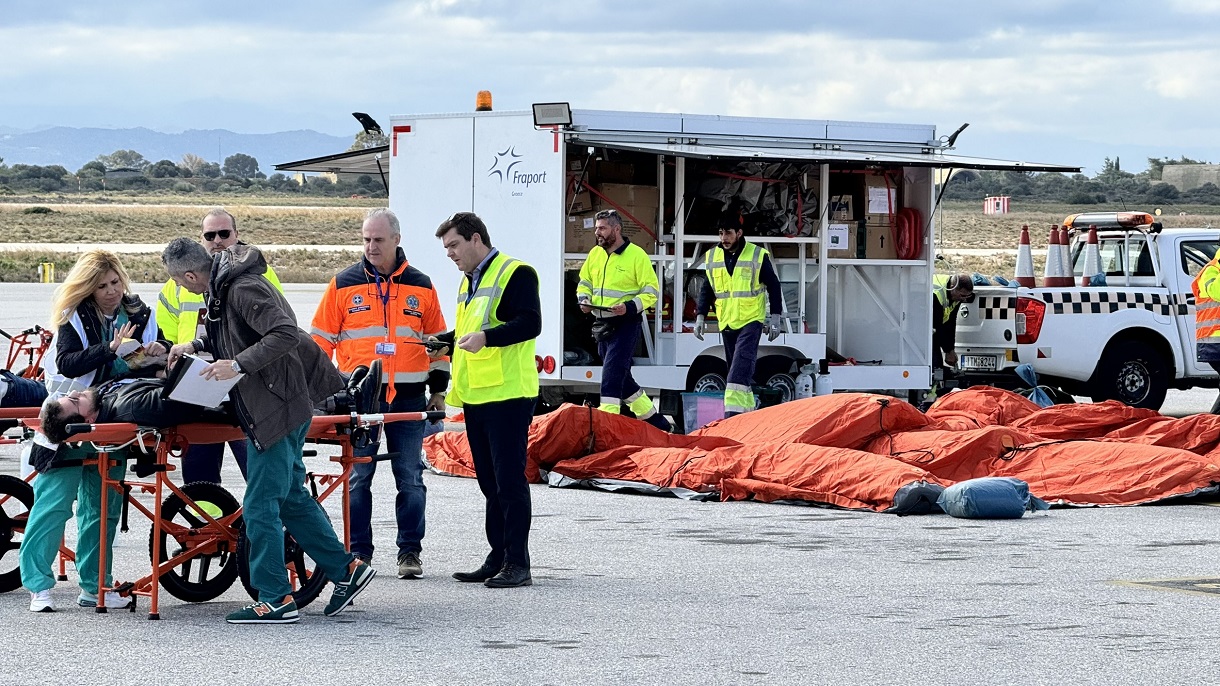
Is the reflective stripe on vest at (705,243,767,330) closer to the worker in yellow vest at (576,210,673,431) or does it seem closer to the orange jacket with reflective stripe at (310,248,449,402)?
the worker in yellow vest at (576,210,673,431)

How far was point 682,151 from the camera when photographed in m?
14.2

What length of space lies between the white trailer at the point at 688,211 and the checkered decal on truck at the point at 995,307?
676mm

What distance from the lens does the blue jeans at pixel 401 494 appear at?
8.29 meters

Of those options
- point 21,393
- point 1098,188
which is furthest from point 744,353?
point 1098,188

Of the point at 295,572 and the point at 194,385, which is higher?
the point at 194,385

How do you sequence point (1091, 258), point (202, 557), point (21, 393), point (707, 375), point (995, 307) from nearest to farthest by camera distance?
point (202, 557) < point (21, 393) < point (707, 375) < point (995, 307) < point (1091, 258)

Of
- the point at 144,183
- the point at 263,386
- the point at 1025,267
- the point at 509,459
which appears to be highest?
the point at 144,183

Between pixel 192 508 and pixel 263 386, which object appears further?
pixel 192 508

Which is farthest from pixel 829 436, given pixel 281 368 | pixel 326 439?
pixel 281 368

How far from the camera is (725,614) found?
7246mm

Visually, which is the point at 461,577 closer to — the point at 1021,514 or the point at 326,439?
the point at 326,439

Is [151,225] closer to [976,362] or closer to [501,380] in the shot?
[976,362]

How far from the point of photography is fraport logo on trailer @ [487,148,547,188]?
14.4 metres

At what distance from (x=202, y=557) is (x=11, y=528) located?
3.58 feet
